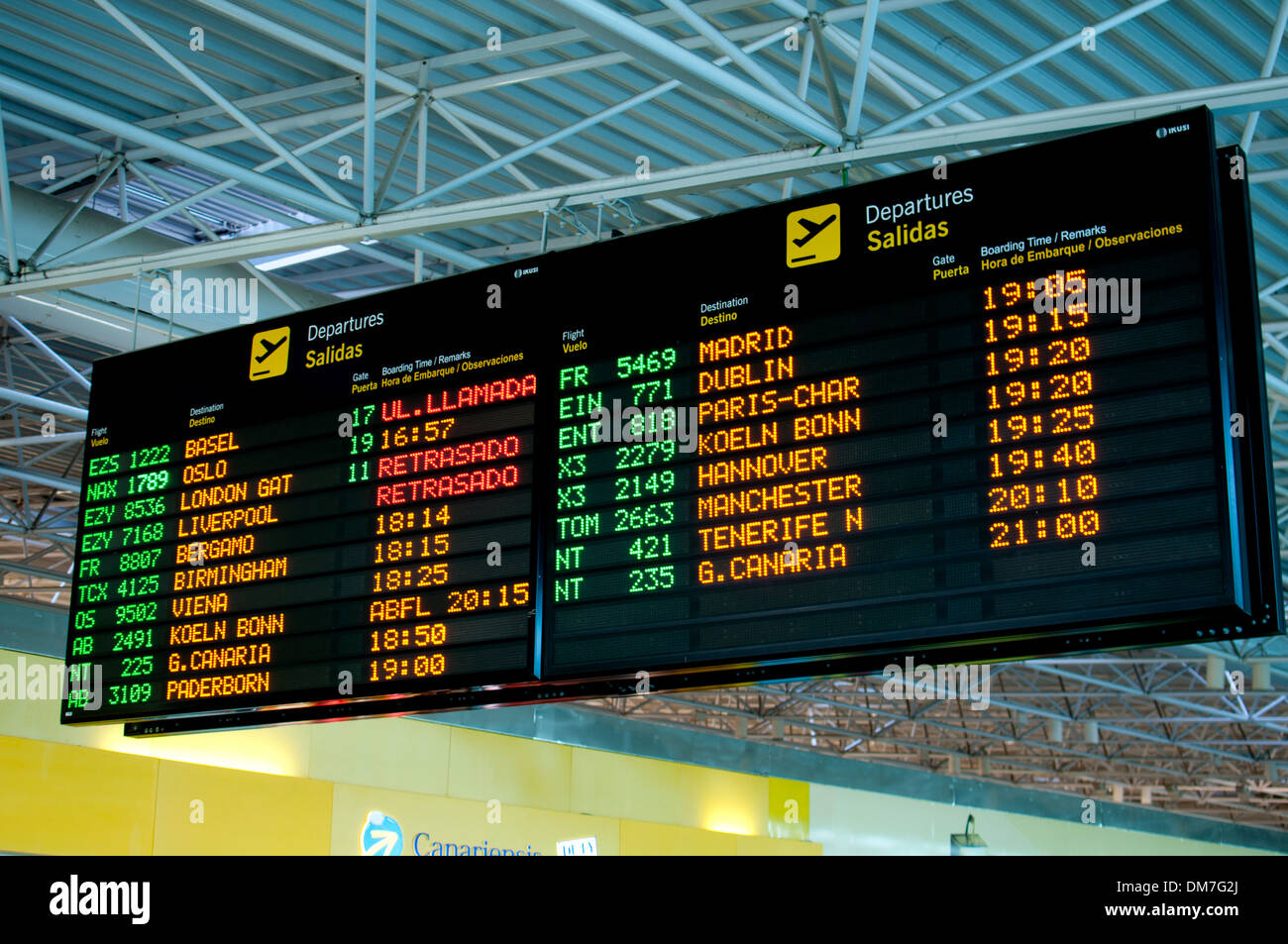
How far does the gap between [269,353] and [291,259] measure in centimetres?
513

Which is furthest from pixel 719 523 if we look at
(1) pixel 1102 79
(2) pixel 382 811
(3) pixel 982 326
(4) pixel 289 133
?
(2) pixel 382 811

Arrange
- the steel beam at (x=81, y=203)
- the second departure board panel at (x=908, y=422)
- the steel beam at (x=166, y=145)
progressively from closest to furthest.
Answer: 1. the second departure board panel at (x=908, y=422)
2. the steel beam at (x=166, y=145)
3. the steel beam at (x=81, y=203)

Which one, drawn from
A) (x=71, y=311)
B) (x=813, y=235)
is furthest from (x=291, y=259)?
(x=813, y=235)

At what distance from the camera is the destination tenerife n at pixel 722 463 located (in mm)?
7320

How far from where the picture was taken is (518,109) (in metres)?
12.5

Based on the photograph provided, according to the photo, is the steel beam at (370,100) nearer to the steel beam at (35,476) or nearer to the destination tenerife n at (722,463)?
the destination tenerife n at (722,463)

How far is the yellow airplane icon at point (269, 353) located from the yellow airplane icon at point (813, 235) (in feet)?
12.3

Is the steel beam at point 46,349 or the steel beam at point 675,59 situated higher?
the steel beam at point 46,349

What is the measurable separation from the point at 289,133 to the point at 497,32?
2.92 meters

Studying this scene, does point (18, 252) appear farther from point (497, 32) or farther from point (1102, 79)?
point (1102, 79)

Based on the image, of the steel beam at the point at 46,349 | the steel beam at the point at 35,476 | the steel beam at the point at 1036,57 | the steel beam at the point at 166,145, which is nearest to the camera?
the steel beam at the point at 1036,57
